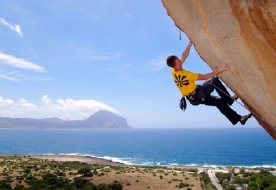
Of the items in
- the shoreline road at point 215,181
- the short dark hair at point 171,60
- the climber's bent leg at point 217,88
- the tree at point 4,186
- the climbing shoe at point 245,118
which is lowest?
the shoreline road at point 215,181

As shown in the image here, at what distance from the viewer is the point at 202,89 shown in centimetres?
723

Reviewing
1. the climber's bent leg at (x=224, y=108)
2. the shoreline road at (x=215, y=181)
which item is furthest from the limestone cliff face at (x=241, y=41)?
the shoreline road at (x=215, y=181)

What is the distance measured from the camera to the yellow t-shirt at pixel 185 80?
666 cm

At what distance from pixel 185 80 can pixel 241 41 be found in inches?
63.1

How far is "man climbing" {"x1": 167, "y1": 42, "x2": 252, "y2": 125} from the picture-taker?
21.8ft

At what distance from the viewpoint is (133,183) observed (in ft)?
152

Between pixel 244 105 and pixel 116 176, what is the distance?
47301 mm

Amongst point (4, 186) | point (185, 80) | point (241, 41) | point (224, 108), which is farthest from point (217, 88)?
point (4, 186)

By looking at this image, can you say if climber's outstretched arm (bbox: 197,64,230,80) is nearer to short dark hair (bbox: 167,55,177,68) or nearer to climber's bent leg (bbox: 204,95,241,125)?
short dark hair (bbox: 167,55,177,68)

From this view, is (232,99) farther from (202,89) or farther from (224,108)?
(202,89)

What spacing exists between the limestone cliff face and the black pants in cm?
32

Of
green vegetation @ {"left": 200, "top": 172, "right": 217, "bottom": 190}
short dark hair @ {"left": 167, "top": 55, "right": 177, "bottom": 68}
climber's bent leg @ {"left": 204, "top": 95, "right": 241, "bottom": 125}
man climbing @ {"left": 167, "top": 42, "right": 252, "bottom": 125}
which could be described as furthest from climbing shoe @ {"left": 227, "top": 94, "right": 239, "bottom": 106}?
green vegetation @ {"left": 200, "top": 172, "right": 217, "bottom": 190}

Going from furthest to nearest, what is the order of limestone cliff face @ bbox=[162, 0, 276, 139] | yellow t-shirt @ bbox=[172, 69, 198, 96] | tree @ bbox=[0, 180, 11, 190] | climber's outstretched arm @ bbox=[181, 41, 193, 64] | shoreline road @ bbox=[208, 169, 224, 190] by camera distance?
shoreline road @ bbox=[208, 169, 224, 190] < tree @ bbox=[0, 180, 11, 190] < climber's outstretched arm @ bbox=[181, 41, 193, 64] < yellow t-shirt @ bbox=[172, 69, 198, 96] < limestone cliff face @ bbox=[162, 0, 276, 139]

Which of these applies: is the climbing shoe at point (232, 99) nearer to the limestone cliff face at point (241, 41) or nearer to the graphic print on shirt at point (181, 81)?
the limestone cliff face at point (241, 41)
